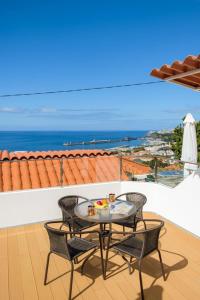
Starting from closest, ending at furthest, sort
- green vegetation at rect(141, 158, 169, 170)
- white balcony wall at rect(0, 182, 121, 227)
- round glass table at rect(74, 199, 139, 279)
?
round glass table at rect(74, 199, 139, 279) < white balcony wall at rect(0, 182, 121, 227) < green vegetation at rect(141, 158, 169, 170)

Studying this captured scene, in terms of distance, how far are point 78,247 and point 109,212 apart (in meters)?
0.71

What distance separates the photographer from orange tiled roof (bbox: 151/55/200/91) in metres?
2.66

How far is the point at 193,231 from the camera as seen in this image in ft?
15.1

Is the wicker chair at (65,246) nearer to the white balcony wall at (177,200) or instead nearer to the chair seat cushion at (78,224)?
the chair seat cushion at (78,224)

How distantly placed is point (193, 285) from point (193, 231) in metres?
1.62

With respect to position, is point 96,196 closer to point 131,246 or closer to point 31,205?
point 31,205

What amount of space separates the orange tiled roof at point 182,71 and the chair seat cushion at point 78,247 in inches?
90.7

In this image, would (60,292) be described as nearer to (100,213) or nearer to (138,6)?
(100,213)

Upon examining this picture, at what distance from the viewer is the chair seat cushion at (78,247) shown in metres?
2.98

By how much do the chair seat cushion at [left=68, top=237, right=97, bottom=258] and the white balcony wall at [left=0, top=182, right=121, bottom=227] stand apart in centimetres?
197

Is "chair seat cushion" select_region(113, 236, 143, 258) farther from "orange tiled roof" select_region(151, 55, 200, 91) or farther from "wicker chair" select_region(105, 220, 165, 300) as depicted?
"orange tiled roof" select_region(151, 55, 200, 91)

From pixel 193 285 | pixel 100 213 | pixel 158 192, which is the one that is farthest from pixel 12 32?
pixel 193 285

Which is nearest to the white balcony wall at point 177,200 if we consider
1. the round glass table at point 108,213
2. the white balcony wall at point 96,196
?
the white balcony wall at point 96,196

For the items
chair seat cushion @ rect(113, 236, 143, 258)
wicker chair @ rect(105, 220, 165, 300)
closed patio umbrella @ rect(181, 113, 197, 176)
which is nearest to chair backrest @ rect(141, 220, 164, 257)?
wicker chair @ rect(105, 220, 165, 300)
